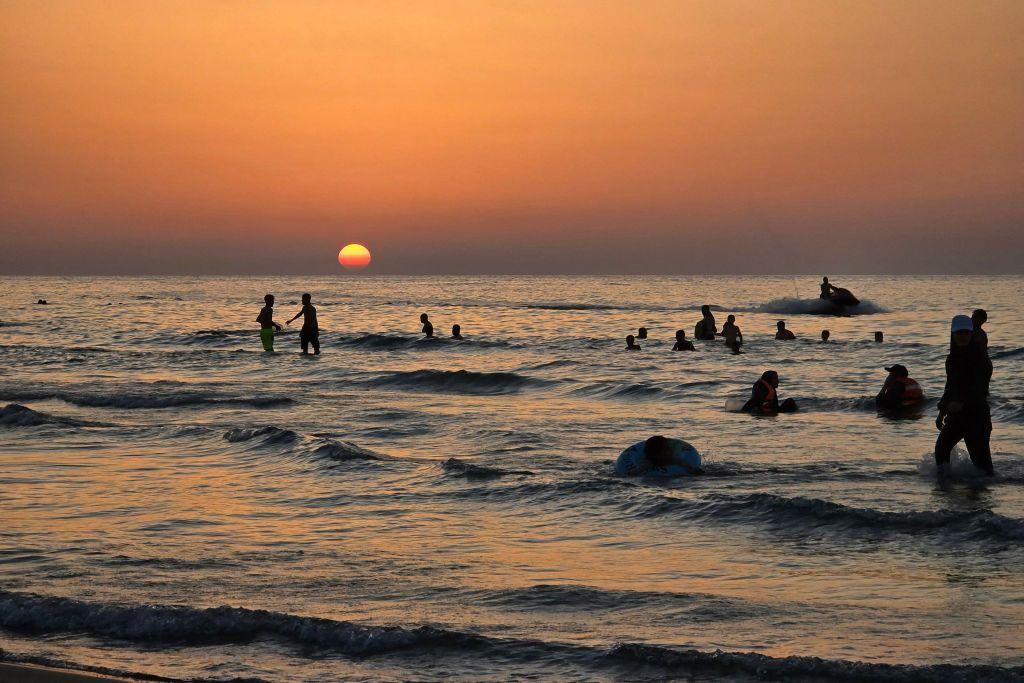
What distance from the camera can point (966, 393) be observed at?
11.1 metres

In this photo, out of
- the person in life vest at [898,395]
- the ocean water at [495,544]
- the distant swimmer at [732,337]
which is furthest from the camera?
the distant swimmer at [732,337]

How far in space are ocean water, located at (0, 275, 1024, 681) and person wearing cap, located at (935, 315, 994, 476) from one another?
1.80 ft

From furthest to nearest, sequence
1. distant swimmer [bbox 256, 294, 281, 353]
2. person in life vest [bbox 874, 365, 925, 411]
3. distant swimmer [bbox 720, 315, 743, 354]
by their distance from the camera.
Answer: distant swimmer [bbox 720, 315, 743, 354] → distant swimmer [bbox 256, 294, 281, 353] → person in life vest [bbox 874, 365, 925, 411]

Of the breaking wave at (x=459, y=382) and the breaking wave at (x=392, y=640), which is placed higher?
the breaking wave at (x=392, y=640)

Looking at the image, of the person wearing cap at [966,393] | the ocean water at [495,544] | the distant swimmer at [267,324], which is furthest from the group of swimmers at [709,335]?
the person wearing cap at [966,393]

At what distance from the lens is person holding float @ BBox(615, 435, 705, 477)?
485 inches

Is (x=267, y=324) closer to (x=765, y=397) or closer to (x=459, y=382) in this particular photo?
(x=459, y=382)

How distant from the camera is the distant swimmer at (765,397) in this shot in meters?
18.5

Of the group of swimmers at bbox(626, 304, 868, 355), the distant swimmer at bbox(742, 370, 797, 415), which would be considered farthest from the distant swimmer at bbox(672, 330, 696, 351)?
the distant swimmer at bbox(742, 370, 797, 415)

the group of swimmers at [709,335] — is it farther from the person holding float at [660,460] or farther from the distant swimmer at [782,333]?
the person holding float at [660,460]

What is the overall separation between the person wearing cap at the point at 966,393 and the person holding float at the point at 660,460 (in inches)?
107

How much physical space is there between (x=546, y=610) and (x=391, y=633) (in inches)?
43.2

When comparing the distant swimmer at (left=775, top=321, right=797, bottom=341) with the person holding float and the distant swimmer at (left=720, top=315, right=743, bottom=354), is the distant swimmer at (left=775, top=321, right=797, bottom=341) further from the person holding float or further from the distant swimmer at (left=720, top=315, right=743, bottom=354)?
the person holding float

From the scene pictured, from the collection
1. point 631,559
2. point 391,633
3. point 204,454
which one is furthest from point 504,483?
point 391,633
